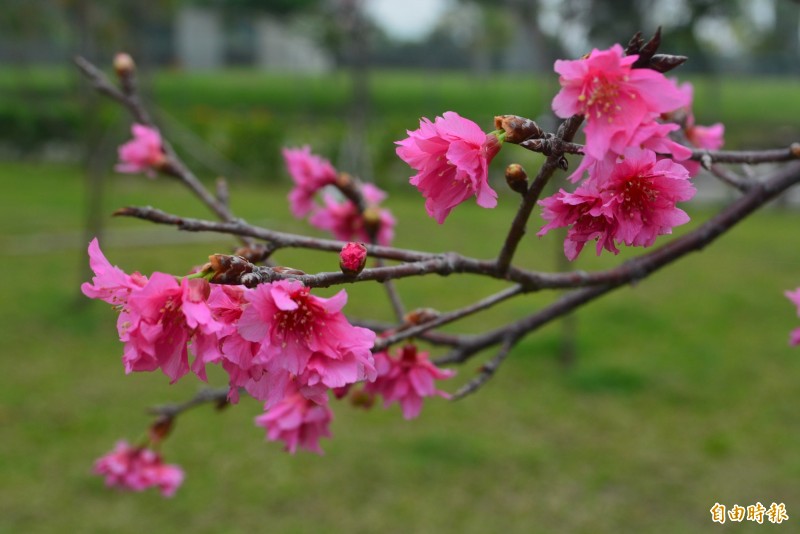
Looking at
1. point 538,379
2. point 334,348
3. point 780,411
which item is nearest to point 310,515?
point 538,379

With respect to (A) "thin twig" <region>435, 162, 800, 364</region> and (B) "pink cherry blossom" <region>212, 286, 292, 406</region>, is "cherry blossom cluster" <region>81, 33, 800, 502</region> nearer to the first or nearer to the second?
(B) "pink cherry blossom" <region>212, 286, 292, 406</region>

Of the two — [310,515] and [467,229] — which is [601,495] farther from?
[467,229]

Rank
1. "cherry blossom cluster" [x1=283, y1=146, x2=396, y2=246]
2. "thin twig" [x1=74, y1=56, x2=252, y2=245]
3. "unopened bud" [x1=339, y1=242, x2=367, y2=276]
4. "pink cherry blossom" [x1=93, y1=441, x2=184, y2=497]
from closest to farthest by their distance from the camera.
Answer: "unopened bud" [x1=339, y1=242, x2=367, y2=276]
"thin twig" [x1=74, y1=56, x2=252, y2=245]
"cherry blossom cluster" [x1=283, y1=146, x2=396, y2=246]
"pink cherry blossom" [x1=93, y1=441, x2=184, y2=497]

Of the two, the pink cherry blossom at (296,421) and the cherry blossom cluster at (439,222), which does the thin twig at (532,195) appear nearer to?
the cherry blossom cluster at (439,222)

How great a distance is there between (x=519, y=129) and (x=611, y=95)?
0.09 meters

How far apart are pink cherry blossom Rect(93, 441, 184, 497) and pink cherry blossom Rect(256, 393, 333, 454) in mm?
788

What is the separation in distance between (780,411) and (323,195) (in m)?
4.17

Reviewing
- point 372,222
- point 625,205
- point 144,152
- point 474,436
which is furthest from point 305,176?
point 474,436

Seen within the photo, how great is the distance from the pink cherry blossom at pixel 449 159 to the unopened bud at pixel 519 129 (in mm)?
36

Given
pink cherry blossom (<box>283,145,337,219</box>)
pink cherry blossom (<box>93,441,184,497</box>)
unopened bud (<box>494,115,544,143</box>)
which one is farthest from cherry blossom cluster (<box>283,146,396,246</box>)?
unopened bud (<box>494,115,544,143</box>)

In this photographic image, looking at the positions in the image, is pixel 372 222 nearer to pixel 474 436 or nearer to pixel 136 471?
pixel 136 471

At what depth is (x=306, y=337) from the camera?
84 centimetres

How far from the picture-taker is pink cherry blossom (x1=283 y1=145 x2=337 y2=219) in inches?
64.7

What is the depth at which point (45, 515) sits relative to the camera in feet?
12.6
